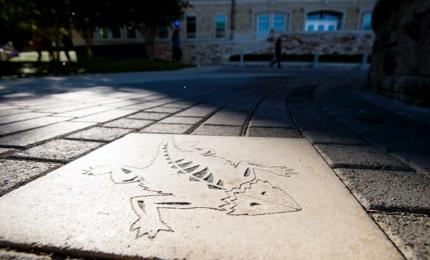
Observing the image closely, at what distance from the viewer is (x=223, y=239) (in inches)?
32.3

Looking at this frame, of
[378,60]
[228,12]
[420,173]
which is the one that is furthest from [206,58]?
[420,173]

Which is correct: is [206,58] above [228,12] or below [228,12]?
below

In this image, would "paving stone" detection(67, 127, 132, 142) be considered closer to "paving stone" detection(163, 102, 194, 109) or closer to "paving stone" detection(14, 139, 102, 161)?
"paving stone" detection(14, 139, 102, 161)

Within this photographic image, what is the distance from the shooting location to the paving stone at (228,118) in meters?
2.40

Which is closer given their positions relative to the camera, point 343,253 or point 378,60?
point 343,253

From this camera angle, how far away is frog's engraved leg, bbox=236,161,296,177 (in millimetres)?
1327

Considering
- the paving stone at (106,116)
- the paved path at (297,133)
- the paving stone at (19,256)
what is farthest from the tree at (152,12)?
the paving stone at (19,256)

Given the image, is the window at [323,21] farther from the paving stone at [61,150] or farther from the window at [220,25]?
the paving stone at [61,150]

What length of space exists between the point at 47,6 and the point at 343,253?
→ 17.2 meters

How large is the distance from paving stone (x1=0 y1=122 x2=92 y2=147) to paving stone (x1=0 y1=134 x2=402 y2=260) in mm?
582

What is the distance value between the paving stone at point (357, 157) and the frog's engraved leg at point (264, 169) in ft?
0.88

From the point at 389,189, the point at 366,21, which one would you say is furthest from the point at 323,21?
the point at 389,189

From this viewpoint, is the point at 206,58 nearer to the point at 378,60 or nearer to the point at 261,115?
the point at 378,60

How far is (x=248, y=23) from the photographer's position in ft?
83.9
